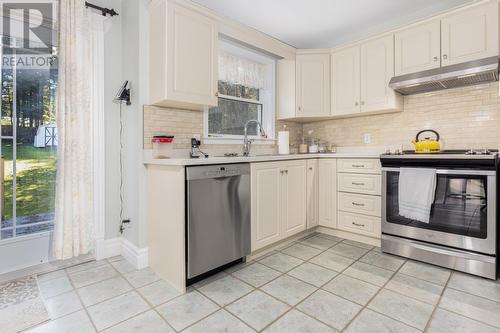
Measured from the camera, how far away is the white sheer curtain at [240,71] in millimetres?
3049

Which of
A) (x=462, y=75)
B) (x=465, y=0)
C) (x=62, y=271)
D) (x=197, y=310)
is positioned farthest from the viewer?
(x=465, y=0)

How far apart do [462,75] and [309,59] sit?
5.42 ft

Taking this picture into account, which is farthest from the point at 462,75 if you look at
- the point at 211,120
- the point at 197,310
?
the point at 197,310

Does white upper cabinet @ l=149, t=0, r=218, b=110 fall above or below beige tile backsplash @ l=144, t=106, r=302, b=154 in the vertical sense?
above

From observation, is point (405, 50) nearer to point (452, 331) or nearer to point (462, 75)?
point (462, 75)

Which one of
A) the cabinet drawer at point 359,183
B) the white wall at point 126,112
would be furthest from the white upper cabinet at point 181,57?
the cabinet drawer at point 359,183

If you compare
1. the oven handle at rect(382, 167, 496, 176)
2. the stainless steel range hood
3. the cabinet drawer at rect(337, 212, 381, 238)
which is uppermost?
the stainless steel range hood

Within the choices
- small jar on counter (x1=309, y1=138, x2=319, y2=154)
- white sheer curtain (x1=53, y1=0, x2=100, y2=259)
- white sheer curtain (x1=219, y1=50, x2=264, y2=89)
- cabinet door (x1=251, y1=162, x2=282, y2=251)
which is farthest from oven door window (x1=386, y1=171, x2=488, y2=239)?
white sheer curtain (x1=53, y1=0, x2=100, y2=259)

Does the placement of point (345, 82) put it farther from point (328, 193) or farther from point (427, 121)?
point (328, 193)

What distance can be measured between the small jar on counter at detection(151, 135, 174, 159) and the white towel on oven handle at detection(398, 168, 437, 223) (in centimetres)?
209

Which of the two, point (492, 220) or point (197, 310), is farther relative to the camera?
point (492, 220)

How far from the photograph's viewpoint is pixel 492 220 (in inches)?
79.7

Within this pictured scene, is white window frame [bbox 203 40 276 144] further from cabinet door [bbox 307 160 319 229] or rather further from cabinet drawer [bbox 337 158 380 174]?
cabinet drawer [bbox 337 158 380 174]

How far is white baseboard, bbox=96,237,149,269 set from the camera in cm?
227
